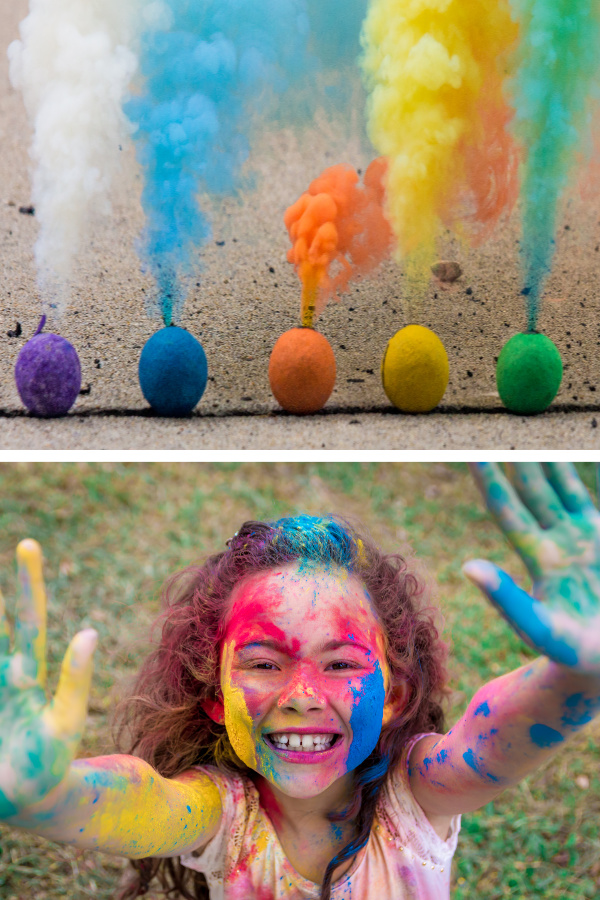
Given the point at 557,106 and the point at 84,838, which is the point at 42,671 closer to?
the point at 84,838

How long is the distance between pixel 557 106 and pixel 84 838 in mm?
1495

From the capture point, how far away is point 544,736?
105 centimetres

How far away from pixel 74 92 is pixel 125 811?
1.30 metres

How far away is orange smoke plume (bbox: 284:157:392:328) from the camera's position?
176 cm

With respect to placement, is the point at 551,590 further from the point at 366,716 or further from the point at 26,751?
the point at 26,751

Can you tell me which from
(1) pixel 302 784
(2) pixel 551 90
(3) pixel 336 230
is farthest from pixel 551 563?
(2) pixel 551 90

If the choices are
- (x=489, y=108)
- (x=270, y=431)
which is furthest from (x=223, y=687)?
(x=489, y=108)

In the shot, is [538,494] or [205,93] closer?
[538,494]

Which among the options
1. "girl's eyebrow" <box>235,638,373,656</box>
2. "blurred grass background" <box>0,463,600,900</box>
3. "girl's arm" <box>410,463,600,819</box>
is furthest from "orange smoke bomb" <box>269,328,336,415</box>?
"girl's arm" <box>410,463,600,819</box>

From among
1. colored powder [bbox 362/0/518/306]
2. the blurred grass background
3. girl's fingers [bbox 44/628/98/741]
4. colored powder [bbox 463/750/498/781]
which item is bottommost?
the blurred grass background

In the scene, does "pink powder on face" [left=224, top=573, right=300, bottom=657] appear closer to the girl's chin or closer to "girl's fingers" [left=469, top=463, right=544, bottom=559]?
the girl's chin

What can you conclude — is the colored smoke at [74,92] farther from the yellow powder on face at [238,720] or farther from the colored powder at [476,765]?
the colored powder at [476,765]

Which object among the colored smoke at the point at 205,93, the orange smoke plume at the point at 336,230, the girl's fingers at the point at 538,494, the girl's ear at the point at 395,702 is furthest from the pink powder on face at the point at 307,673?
the colored smoke at the point at 205,93

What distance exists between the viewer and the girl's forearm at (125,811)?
3.33ft
